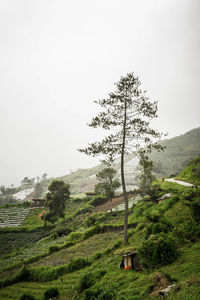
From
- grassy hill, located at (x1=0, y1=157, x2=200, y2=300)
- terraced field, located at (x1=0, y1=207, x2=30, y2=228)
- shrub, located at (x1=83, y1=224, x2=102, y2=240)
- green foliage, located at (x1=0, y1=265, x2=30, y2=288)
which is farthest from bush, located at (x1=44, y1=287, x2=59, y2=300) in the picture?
terraced field, located at (x1=0, y1=207, x2=30, y2=228)

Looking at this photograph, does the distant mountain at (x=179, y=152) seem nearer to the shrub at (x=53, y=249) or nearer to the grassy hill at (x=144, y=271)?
the shrub at (x=53, y=249)

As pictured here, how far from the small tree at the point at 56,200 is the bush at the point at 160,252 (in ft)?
110

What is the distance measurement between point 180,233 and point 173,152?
137 m

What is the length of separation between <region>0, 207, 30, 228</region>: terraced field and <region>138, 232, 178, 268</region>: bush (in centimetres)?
4474

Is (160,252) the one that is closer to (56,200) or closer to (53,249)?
(53,249)

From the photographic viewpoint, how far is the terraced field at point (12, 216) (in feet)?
147

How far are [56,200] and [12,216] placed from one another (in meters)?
20.0

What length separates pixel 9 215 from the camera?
50156 mm

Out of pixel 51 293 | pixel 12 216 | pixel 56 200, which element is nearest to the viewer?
pixel 51 293

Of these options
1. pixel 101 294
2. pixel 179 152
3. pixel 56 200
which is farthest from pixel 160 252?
pixel 179 152

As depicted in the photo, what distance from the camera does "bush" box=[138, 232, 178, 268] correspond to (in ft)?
25.2

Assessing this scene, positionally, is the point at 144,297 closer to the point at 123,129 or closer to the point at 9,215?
the point at 123,129

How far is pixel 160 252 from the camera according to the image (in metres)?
7.80

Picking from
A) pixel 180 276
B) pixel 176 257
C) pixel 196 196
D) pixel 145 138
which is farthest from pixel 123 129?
pixel 180 276
